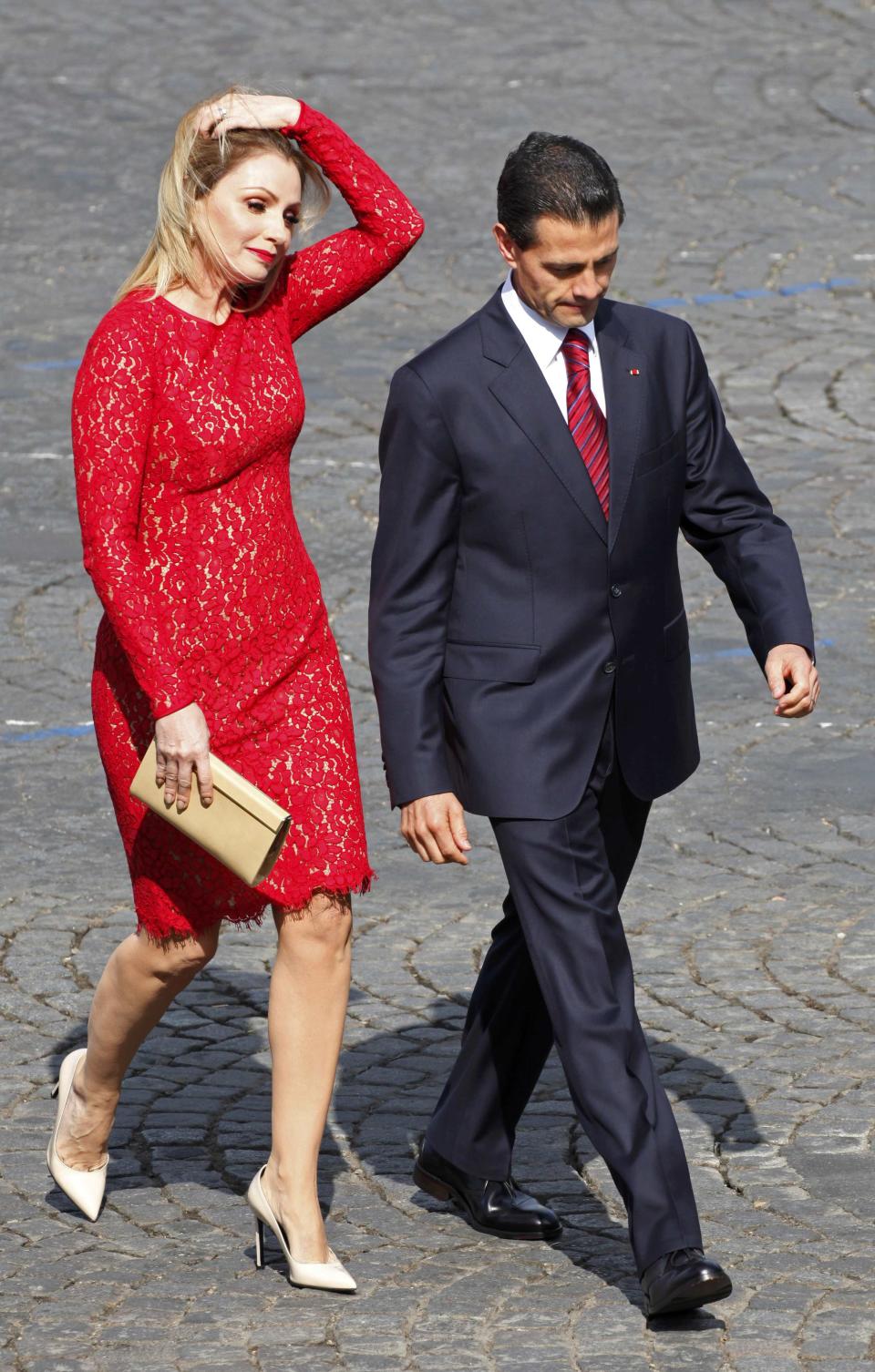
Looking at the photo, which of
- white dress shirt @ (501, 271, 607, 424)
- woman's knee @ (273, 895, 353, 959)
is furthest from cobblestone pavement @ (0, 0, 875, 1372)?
white dress shirt @ (501, 271, 607, 424)

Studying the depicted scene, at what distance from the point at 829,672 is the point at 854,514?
5.27ft

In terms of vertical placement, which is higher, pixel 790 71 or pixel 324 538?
pixel 790 71

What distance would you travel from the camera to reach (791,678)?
15.1 ft

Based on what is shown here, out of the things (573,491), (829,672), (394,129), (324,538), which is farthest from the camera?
(394,129)

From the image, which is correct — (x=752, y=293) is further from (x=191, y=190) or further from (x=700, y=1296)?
(x=700, y=1296)

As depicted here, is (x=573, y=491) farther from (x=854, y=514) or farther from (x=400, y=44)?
(x=400, y=44)

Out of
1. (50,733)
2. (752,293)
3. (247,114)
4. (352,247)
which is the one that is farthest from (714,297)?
(247,114)

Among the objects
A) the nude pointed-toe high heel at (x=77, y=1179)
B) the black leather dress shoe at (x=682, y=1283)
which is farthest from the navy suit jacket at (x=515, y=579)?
the nude pointed-toe high heel at (x=77, y=1179)

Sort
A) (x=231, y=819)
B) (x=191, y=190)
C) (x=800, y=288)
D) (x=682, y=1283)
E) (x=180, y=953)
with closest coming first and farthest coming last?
(x=682, y=1283), (x=231, y=819), (x=191, y=190), (x=180, y=953), (x=800, y=288)

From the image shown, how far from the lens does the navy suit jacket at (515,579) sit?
4480mm

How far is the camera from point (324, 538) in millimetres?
9594

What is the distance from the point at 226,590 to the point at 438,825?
2.07 feet

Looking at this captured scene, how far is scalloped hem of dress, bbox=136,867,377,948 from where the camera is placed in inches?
183

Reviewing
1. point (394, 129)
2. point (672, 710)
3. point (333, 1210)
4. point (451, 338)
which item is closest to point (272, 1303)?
point (333, 1210)
